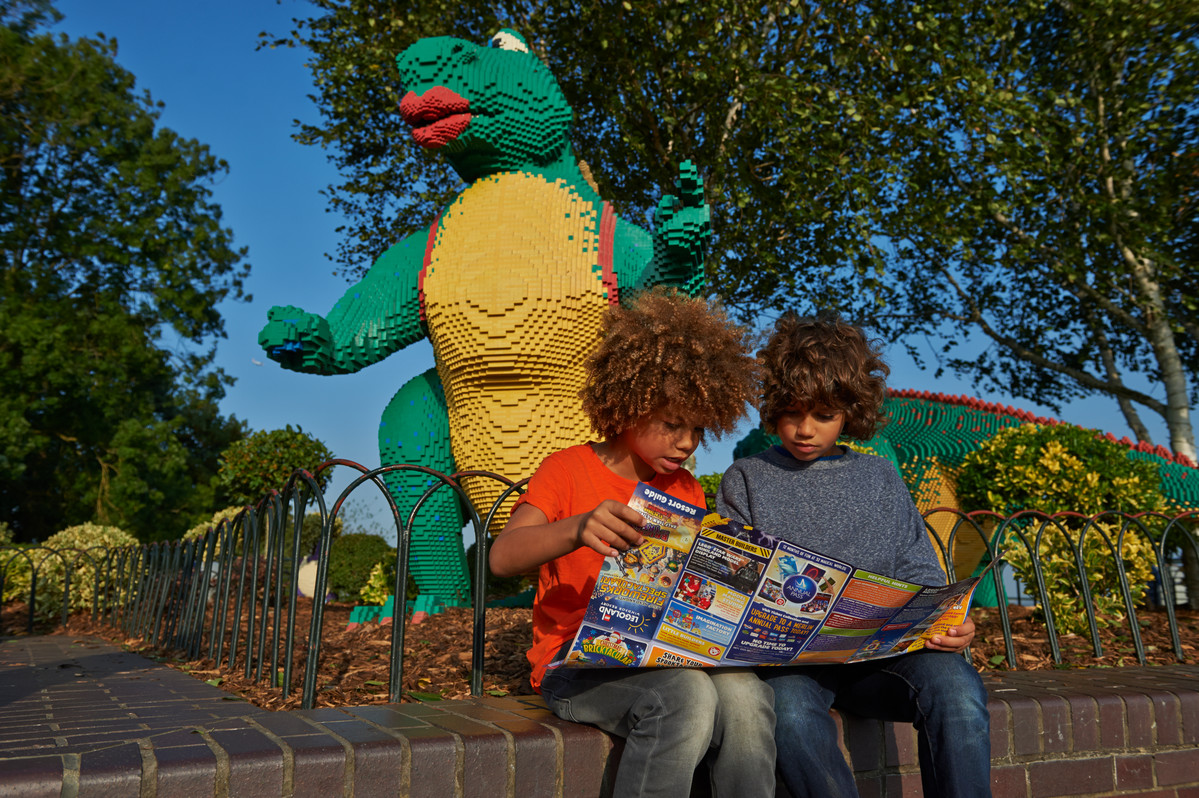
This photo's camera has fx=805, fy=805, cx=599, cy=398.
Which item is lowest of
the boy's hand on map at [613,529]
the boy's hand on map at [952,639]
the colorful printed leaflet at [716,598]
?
the boy's hand on map at [952,639]

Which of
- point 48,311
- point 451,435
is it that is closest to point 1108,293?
point 451,435

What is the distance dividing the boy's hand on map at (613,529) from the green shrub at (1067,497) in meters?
3.81

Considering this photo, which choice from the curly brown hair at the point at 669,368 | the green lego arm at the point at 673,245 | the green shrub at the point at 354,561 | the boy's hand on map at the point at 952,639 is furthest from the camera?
the green shrub at the point at 354,561

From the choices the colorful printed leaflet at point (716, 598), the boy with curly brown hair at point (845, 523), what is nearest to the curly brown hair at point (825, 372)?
the boy with curly brown hair at point (845, 523)

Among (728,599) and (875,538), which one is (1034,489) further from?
(728,599)

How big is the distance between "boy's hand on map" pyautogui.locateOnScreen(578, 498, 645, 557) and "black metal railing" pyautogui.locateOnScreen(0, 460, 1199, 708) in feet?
1.89

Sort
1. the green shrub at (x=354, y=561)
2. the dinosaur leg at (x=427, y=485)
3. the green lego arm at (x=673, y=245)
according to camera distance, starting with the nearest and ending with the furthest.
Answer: the green lego arm at (x=673, y=245)
the dinosaur leg at (x=427, y=485)
the green shrub at (x=354, y=561)

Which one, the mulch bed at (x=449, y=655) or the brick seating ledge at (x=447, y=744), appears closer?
the brick seating ledge at (x=447, y=744)

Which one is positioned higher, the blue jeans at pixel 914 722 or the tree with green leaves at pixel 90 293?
the tree with green leaves at pixel 90 293

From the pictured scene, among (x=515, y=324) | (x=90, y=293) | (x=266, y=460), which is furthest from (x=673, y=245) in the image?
(x=90, y=293)

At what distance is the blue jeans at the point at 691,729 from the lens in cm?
158

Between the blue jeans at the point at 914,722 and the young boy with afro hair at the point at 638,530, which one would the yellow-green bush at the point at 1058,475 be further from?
the young boy with afro hair at the point at 638,530

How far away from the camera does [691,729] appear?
1.58 metres

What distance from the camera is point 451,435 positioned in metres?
3.79
